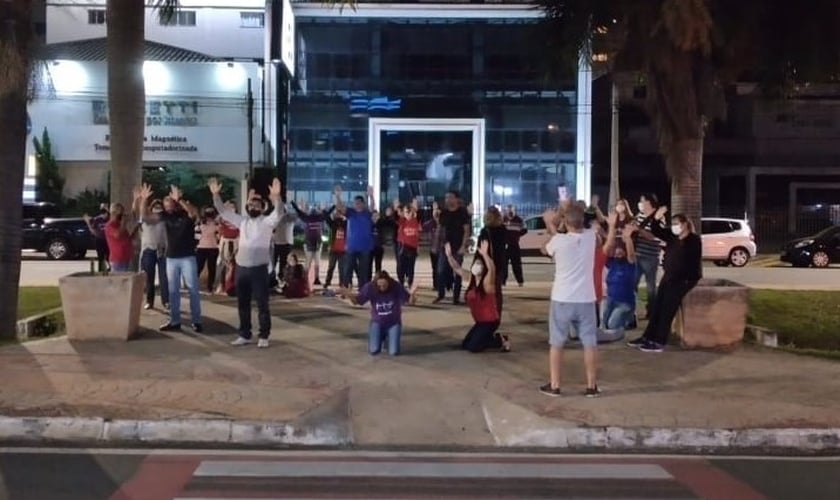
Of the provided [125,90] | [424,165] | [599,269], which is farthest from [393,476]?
[424,165]

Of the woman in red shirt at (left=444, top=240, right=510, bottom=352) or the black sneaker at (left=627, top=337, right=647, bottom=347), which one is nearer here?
the woman in red shirt at (left=444, top=240, right=510, bottom=352)

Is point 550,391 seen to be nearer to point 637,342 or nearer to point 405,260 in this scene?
point 637,342

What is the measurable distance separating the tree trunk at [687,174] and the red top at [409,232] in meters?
4.90

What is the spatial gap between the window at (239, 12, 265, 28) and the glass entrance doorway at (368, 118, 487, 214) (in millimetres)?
8631

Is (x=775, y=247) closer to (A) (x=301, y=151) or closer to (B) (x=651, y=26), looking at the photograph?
(A) (x=301, y=151)

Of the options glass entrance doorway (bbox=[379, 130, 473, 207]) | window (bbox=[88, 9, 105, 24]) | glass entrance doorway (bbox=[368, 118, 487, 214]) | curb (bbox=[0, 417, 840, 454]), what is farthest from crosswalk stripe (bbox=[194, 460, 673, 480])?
window (bbox=[88, 9, 105, 24])

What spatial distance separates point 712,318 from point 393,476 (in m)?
6.25

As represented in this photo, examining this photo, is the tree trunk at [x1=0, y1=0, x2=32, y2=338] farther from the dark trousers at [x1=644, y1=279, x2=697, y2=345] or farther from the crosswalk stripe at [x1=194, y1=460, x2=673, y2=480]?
the dark trousers at [x1=644, y1=279, x2=697, y2=345]

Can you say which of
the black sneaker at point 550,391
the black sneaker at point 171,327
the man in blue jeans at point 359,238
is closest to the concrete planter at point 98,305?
the black sneaker at point 171,327

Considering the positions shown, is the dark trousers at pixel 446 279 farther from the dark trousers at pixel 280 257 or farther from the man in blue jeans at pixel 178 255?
the man in blue jeans at pixel 178 255

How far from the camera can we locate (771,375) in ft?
33.9

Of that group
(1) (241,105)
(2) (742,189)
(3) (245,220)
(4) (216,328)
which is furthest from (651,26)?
(2) (742,189)

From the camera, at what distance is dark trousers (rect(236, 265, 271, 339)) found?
11.3 metres

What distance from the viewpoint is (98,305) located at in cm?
1171
